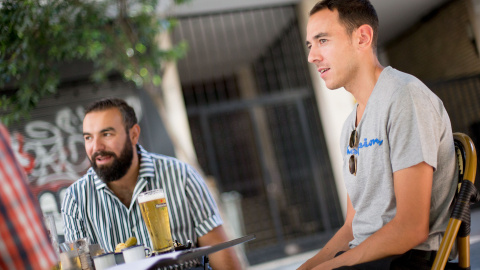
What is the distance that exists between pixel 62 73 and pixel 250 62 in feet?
13.4

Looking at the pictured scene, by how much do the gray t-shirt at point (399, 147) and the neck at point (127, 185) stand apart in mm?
1188

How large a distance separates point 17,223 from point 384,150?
3.26 feet

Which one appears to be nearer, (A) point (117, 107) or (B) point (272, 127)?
(A) point (117, 107)

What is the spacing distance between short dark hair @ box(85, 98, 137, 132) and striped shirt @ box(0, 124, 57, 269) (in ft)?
4.88

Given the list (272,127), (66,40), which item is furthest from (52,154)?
(272,127)

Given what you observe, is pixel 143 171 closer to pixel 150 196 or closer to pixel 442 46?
pixel 150 196

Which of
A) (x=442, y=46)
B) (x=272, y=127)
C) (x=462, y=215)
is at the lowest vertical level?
(x=462, y=215)

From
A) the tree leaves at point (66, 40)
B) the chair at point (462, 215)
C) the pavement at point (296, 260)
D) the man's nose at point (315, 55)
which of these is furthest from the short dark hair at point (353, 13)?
the pavement at point (296, 260)

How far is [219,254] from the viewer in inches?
91.4

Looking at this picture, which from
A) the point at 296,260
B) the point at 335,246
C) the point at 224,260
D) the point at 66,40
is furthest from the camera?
the point at 296,260

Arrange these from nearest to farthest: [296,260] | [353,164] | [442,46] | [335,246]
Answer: [353,164] < [335,246] < [296,260] < [442,46]

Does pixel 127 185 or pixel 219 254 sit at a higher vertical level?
pixel 127 185

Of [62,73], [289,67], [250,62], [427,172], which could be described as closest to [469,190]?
[427,172]

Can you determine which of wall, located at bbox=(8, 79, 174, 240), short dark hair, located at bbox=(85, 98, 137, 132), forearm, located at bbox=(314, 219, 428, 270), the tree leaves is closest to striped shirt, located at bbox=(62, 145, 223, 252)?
short dark hair, located at bbox=(85, 98, 137, 132)
